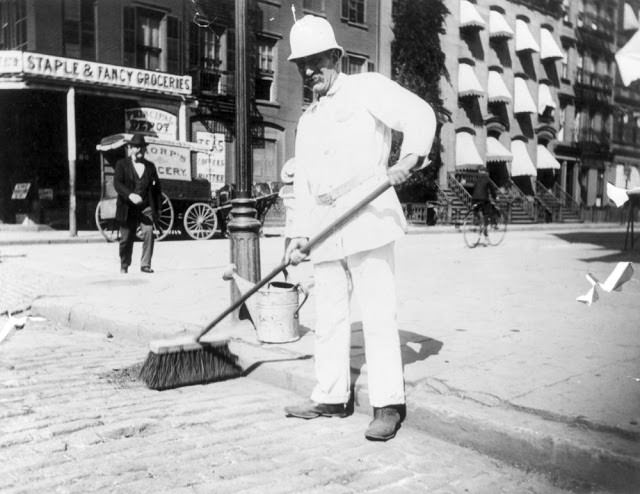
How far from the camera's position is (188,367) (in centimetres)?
407

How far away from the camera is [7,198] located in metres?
19.7

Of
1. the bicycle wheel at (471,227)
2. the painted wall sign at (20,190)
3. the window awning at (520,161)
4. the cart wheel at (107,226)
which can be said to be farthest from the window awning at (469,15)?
the cart wheel at (107,226)

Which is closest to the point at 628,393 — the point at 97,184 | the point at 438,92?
the point at 97,184

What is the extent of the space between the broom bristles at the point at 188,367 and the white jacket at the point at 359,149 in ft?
3.74

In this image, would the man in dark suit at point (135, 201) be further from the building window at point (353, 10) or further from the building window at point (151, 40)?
the building window at point (353, 10)

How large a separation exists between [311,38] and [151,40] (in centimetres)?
2051

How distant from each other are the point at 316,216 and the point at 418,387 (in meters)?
1.08

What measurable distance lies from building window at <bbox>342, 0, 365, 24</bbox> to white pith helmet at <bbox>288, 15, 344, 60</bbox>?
83.3 ft

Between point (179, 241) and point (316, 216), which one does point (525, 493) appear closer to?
point (316, 216)

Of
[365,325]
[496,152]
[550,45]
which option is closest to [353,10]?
[496,152]

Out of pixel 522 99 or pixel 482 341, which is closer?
pixel 482 341

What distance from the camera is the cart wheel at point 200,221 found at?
1598 centimetres

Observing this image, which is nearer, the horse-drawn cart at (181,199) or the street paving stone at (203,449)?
the street paving stone at (203,449)

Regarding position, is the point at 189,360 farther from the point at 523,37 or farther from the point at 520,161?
the point at 520,161
